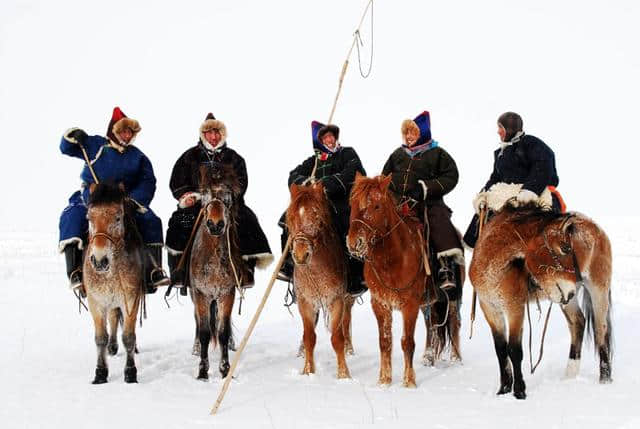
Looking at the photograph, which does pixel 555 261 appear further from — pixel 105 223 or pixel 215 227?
pixel 105 223

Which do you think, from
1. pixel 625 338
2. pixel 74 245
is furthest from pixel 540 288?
pixel 74 245

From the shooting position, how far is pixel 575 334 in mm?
6926

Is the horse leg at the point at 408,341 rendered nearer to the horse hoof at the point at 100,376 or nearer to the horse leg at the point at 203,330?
the horse leg at the point at 203,330

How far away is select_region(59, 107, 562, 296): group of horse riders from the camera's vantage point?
7230mm

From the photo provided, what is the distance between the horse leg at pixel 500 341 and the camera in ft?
20.6

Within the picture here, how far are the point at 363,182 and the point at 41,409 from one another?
380cm

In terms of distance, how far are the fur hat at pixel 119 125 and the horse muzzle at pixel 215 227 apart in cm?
177

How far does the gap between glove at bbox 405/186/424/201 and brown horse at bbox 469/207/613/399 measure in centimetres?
110

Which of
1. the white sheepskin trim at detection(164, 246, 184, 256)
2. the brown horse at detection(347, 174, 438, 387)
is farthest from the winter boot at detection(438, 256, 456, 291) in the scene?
the white sheepskin trim at detection(164, 246, 184, 256)

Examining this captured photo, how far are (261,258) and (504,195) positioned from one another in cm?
302

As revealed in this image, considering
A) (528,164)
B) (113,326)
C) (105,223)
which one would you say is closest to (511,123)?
(528,164)

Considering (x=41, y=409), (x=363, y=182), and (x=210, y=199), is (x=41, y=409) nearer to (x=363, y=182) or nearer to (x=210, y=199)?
(x=210, y=199)

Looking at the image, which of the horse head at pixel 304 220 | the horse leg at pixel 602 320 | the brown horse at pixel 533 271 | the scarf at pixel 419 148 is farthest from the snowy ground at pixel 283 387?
the scarf at pixel 419 148

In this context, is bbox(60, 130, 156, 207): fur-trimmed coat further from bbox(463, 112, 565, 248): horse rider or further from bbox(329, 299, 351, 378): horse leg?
bbox(463, 112, 565, 248): horse rider
